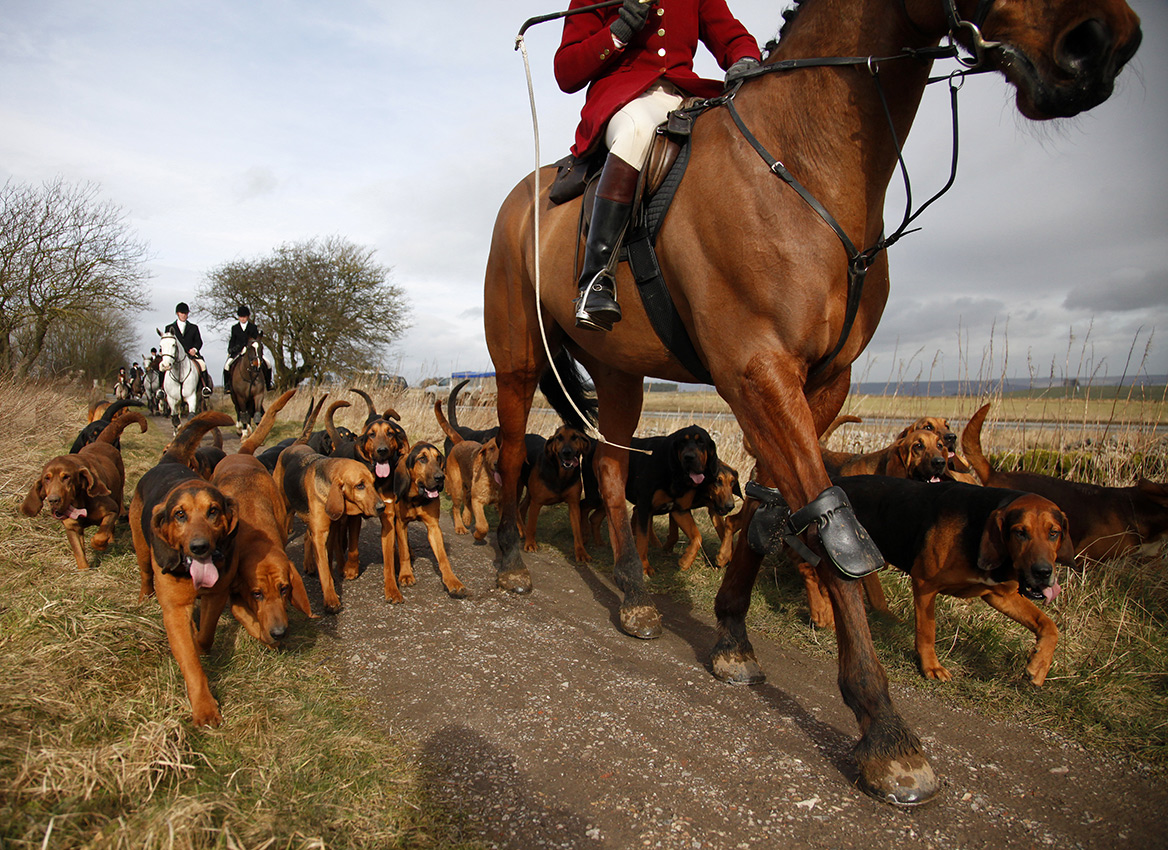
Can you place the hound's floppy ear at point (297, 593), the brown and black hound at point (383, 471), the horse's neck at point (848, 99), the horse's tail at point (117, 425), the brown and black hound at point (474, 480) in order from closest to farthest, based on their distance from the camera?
the horse's neck at point (848, 99) < the hound's floppy ear at point (297, 593) < the brown and black hound at point (383, 471) < the horse's tail at point (117, 425) < the brown and black hound at point (474, 480)

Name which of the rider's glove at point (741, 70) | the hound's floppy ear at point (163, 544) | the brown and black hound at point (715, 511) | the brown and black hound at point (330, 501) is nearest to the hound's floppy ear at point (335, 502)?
the brown and black hound at point (330, 501)

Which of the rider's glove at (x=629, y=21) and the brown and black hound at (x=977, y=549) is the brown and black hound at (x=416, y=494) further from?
the rider's glove at (x=629, y=21)

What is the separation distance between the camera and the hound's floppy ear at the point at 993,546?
346 centimetres

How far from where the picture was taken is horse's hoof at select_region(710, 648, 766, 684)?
3.31 metres

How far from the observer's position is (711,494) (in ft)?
20.9

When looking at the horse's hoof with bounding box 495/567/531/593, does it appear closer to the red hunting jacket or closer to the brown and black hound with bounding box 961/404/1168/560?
the red hunting jacket

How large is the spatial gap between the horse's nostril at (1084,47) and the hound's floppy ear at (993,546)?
87.3 inches

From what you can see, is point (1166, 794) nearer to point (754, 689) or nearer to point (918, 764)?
point (918, 764)

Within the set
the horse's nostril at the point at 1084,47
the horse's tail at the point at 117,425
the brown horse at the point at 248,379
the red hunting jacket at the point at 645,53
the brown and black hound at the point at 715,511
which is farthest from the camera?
the brown horse at the point at 248,379

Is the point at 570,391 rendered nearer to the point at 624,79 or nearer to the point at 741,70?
the point at 624,79

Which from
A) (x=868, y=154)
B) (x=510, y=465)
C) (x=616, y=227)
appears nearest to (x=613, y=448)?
(x=510, y=465)

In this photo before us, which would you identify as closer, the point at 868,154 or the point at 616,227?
the point at 868,154

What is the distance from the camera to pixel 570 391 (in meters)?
5.97

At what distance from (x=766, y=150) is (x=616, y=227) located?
81cm
